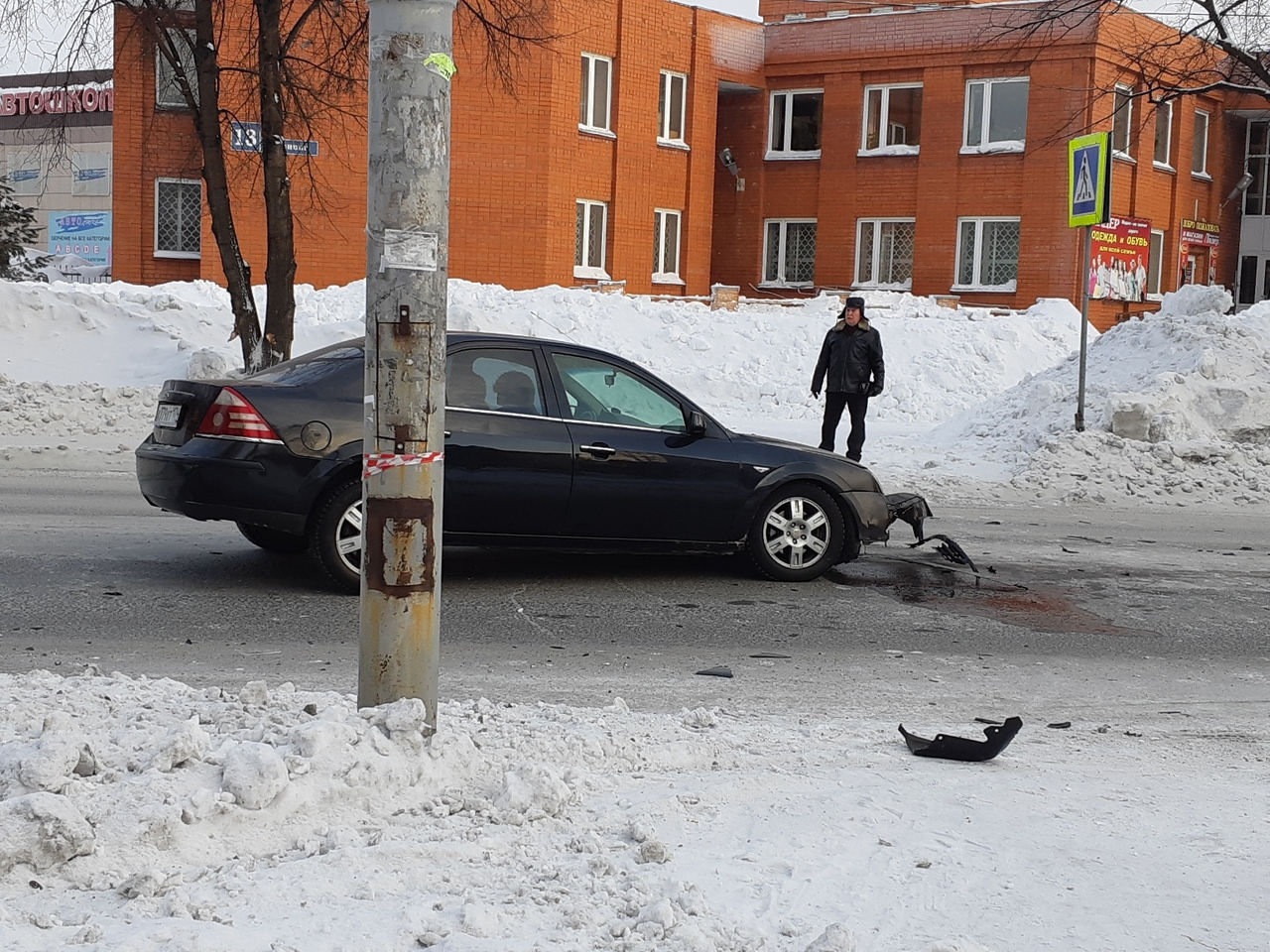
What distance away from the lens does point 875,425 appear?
20344 millimetres

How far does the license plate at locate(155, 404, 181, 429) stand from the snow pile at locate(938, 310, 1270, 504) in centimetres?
922

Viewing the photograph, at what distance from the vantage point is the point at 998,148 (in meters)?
34.5

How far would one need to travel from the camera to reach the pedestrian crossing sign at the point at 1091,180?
50.3 ft

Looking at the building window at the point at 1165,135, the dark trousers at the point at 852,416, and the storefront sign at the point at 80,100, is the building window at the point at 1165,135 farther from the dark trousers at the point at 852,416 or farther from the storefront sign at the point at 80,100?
the storefront sign at the point at 80,100

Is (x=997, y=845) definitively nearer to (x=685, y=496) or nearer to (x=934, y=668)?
(x=934, y=668)

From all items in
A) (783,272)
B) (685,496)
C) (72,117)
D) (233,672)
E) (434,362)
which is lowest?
(233,672)

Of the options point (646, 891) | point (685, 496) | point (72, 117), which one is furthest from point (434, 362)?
point (72, 117)

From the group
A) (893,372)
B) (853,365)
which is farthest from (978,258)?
(853,365)

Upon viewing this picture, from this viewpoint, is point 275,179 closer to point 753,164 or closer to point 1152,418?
point 1152,418

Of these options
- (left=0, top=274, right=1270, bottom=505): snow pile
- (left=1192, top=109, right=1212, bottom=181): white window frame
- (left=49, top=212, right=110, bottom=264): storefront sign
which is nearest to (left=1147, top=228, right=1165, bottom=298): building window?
(left=1192, top=109, right=1212, bottom=181): white window frame

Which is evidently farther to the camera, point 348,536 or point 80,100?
point 80,100

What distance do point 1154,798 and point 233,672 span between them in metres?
3.92

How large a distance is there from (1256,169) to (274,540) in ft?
129

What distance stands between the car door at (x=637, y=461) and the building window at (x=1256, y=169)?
37498 millimetres
